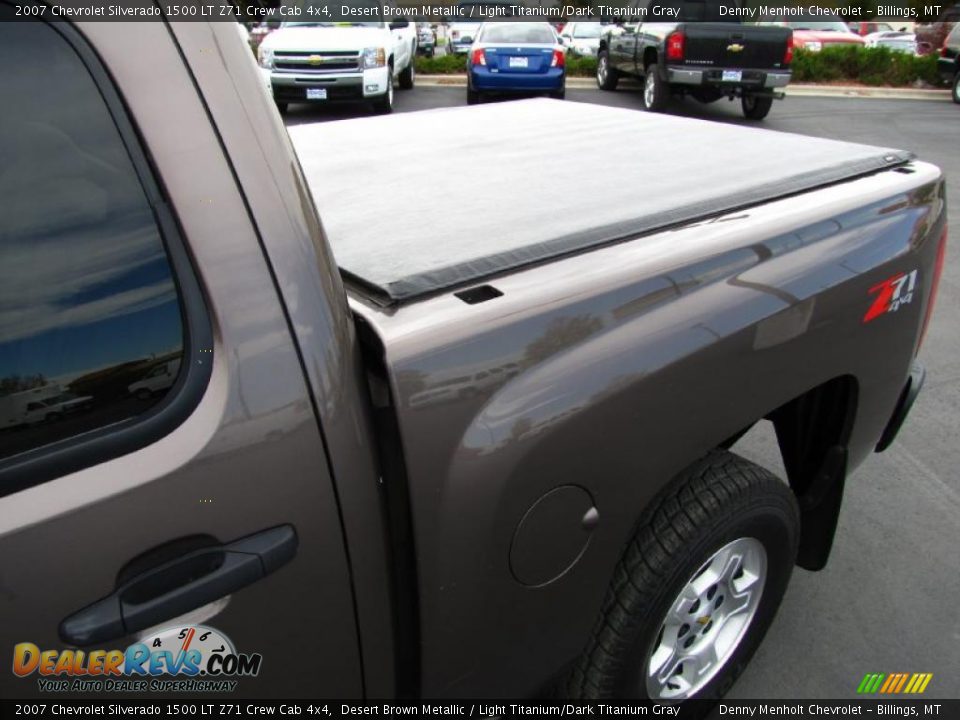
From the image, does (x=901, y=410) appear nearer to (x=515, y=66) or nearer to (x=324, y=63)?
(x=324, y=63)

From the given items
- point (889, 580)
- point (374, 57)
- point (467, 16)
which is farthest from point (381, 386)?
point (467, 16)

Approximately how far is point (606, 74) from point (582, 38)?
8.03 m

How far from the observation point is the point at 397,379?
3.99 ft

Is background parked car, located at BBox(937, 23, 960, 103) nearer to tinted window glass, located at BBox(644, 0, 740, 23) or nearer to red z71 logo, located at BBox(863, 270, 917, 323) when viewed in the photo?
tinted window glass, located at BBox(644, 0, 740, 23)

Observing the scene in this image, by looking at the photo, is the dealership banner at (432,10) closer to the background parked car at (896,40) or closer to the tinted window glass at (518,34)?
the tinted window glass at (518,34)

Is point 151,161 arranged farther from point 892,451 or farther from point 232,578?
point 892,451

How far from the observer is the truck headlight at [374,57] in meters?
11.1

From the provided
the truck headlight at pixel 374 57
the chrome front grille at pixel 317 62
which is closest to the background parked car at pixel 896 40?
the truck headlight at pixel 374 57

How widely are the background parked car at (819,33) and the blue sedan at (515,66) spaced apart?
884cm

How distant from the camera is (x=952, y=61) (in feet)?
49.9

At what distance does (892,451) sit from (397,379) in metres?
3.10

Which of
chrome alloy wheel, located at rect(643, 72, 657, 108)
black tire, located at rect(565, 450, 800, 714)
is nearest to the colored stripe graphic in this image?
black tire, located at rect(565, 450, 800, 714)

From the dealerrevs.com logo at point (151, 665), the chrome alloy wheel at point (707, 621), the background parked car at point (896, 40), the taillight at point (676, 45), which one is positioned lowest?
the background parked car at point (896, 40)

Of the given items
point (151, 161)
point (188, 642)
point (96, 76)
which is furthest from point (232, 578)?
point (96, 76)
